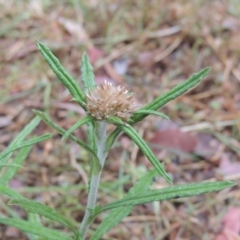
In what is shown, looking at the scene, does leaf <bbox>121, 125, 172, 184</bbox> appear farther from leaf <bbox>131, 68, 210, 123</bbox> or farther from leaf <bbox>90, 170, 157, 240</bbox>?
leaf <bbox>90, 170, 157, 240</bbox>

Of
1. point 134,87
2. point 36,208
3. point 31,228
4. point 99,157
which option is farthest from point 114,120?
point 134,87

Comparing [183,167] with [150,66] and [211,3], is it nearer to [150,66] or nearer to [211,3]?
[150,66]

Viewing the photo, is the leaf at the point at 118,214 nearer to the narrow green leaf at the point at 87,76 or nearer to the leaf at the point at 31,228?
the leaf at the point at 31,228

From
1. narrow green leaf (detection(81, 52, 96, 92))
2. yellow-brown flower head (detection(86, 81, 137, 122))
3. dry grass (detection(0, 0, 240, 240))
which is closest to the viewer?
yellow-brown flower head (detection(86, 81, 137, 122))

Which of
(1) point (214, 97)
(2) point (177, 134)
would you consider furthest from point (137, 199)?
(1) point (214, 97)

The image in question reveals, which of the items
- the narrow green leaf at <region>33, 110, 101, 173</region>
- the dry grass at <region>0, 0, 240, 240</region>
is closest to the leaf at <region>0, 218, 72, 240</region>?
the narrow green leaf at <region>33, 110, 101, 173</region>


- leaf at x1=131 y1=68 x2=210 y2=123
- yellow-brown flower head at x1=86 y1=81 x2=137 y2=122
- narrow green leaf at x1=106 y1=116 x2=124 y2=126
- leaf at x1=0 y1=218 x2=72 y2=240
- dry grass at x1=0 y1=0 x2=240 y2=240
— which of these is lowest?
leaf at x1=0 y1=218 x2=72 y2=240
